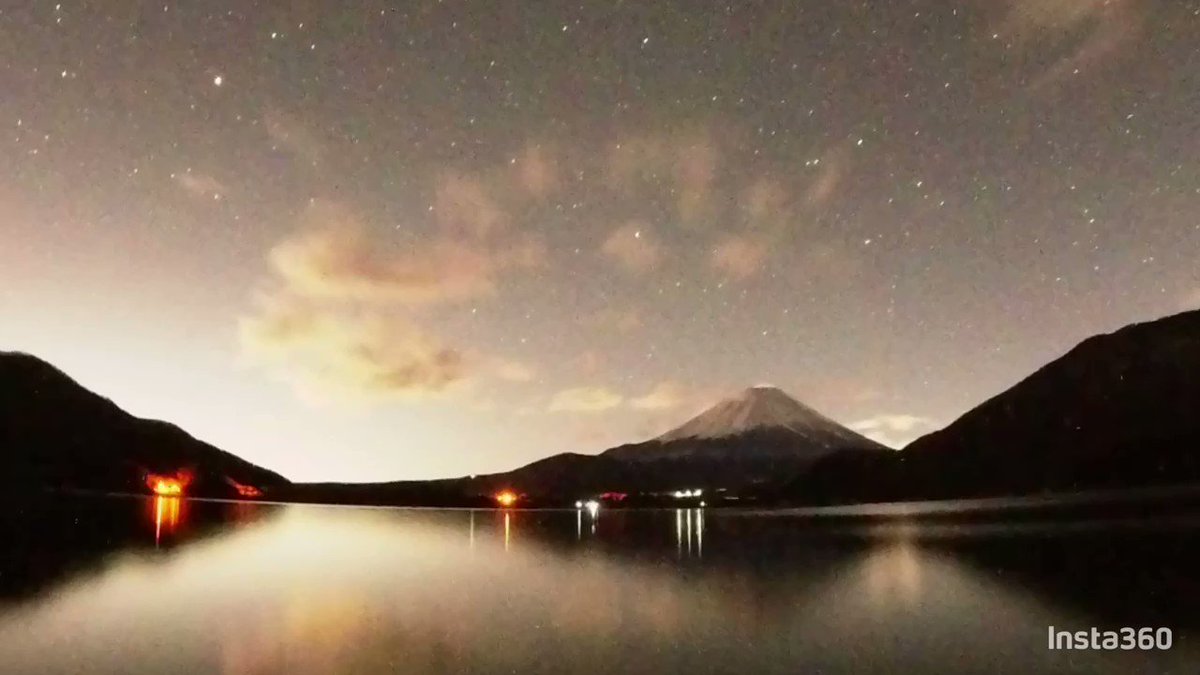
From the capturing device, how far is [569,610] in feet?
117

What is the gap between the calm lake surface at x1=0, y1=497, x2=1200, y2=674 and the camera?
80.9 ft

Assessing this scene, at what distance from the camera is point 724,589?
141 ft

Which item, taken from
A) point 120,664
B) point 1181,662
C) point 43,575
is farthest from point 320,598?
point 1181,662

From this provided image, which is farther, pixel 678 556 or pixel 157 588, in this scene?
pixel 678 556

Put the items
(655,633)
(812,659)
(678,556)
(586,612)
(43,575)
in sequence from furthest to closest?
1. (678,556)
2. (43,575)
3. (586,612)
4. (655,633)
5. (812,659)

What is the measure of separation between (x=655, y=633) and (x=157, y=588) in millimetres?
26113

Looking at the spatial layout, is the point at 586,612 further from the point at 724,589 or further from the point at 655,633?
the point at 724,589

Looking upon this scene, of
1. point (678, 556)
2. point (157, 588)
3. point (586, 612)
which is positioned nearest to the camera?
point (586, 612)

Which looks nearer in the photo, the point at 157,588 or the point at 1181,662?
the point at 1181,662

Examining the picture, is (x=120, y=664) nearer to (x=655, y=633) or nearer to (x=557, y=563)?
(x=655, y=633)

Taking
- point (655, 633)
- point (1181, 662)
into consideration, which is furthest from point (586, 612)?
point (1181, 662)

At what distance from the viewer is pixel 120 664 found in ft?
76.7

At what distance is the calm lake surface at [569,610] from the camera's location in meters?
24.7

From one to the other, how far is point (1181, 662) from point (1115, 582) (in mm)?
26386
